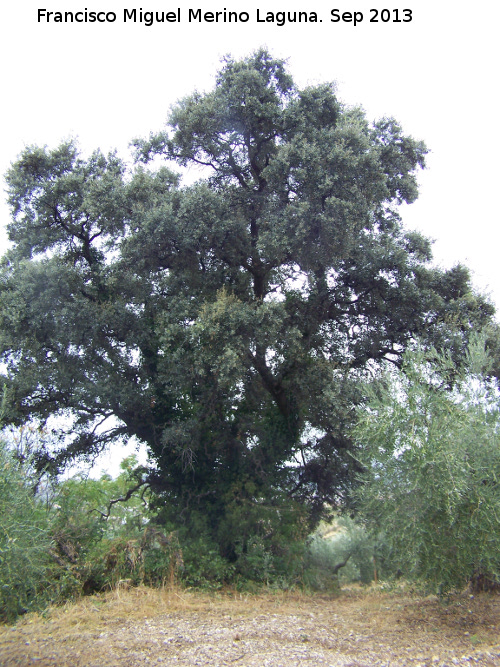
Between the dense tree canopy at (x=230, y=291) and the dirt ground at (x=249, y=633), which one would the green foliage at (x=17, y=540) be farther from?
the dense tree canopy at (x=230, y=291)

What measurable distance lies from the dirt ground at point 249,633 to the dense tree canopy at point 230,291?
366 centimetres

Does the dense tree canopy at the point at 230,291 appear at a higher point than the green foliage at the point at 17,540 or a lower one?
higher

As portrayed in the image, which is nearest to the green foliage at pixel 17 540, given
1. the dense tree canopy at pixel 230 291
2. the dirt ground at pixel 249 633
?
the dirt ground at pixel 249 633

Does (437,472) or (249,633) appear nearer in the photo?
(437,472)

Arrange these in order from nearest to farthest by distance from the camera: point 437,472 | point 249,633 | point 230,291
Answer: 1. point 437,472
2. point 249,633
3. point 230,291

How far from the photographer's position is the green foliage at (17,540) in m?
6.61

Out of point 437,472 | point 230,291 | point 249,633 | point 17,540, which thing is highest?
point 230,291

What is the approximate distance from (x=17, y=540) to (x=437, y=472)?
5.61 meters

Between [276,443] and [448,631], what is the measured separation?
6.62 m

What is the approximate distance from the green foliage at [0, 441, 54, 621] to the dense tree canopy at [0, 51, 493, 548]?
4144 millimetres

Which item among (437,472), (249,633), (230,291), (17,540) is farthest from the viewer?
(230,291)

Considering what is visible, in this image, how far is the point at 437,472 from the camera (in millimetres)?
7078

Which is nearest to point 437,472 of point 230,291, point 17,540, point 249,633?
point 249,633

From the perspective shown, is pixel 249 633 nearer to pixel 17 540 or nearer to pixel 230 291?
pixel 17 540
